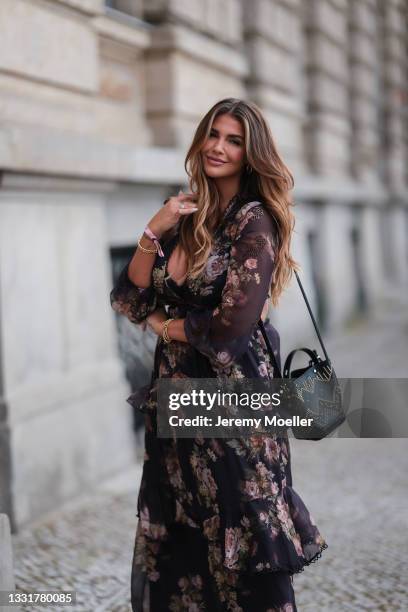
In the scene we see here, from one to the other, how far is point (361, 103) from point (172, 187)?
27.6 ft

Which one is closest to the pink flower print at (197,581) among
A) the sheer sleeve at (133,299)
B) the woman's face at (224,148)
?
the sheer sleeve at (133,299)

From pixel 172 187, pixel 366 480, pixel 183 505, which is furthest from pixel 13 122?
pixel 366 480

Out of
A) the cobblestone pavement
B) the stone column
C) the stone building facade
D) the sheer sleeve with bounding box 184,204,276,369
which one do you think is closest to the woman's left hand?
the sheer sleeve with bounding box 184,204,276,369

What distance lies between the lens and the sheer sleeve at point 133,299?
9.16ft

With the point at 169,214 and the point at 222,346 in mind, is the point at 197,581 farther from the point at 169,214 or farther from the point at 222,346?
the point at 169,214

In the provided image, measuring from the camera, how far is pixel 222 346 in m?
2.48

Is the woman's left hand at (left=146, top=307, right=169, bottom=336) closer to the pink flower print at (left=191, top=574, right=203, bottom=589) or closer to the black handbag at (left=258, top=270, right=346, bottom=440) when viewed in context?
the black handbag at (left=258, top=270, right=346, bottom=440)

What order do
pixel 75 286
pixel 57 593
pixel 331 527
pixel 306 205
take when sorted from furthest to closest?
pixel 306 205
pixel 75 286
pixel 331 527
pixel 57 593

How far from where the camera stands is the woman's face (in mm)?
2660

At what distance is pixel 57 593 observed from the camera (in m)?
3.69

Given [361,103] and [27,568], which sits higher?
[361,103]

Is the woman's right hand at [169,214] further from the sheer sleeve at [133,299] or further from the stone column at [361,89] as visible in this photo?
the stone column at [361,89]

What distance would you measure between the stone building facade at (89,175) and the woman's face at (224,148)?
7.00 ft

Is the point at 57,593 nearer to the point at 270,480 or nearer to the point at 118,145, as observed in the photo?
the point at 270,480
